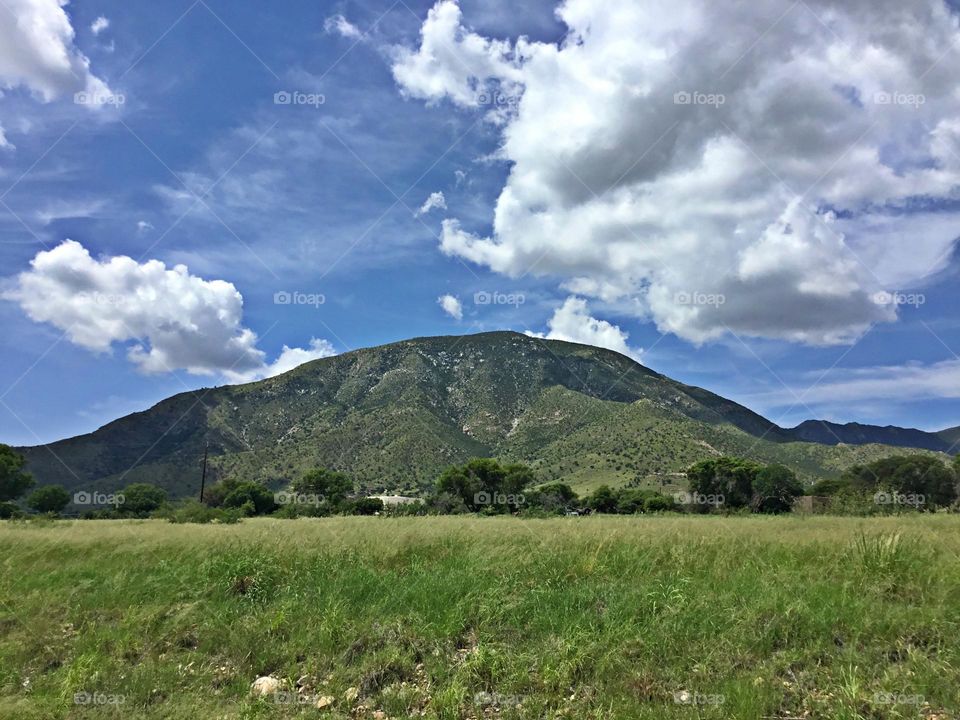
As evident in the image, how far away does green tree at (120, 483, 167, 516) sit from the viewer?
259ft

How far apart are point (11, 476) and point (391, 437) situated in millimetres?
82186

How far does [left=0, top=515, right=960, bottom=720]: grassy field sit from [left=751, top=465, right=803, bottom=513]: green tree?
72.5 metres

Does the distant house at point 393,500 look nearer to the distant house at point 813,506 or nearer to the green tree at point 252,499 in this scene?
the green tree at point 252,499

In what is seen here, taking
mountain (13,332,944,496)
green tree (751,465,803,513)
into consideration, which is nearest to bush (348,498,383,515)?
mountain (13,332,944,496)

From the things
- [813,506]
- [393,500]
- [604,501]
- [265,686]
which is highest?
[265,686]

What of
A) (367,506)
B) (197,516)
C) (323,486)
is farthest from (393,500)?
(197,516)

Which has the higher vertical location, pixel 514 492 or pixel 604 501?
pixel 514 492

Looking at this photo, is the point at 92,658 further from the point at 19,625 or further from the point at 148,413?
the point at 148,413

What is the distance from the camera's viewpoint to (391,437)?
14912cm

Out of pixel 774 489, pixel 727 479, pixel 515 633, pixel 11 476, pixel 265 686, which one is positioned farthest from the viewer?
pixel 727 479

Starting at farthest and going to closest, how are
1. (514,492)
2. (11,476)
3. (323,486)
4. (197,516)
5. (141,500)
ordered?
(323,486)
(514,492)
(141,500)
(11,476)
(197,516)

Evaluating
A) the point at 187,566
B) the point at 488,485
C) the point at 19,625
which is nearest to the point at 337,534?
the point at 187,566

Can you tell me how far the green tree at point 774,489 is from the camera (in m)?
75.1

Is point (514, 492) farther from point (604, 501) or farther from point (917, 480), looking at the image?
point (917, 480)
